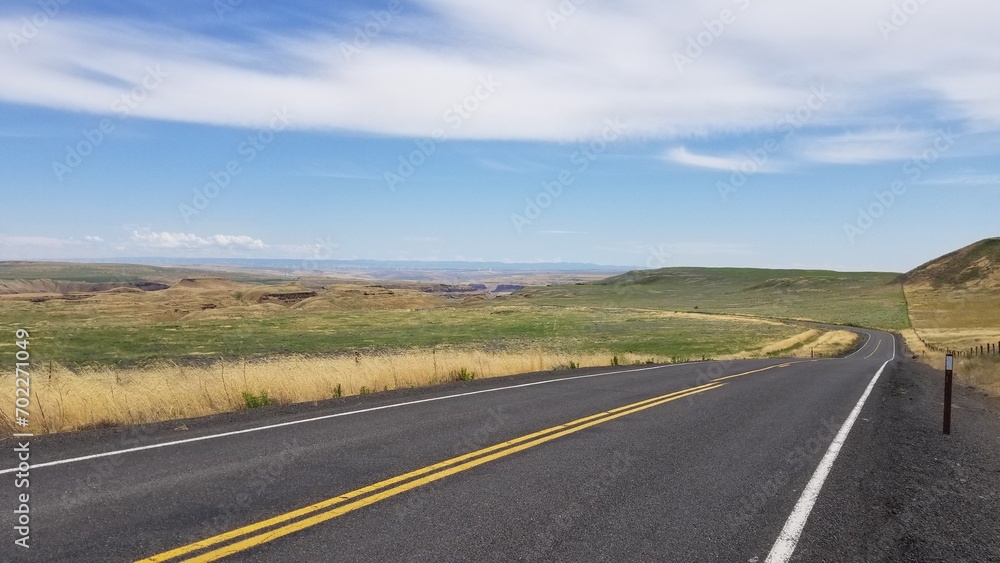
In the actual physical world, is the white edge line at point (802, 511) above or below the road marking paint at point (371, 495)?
above

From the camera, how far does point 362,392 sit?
14172mm

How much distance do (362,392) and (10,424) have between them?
6.48 meters

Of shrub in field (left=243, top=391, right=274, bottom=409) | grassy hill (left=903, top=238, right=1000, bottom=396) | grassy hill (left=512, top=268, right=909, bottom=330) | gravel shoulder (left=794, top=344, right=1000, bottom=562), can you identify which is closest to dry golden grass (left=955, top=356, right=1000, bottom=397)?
grassy hill (left=903, top=238, right=1000, bottom=396)

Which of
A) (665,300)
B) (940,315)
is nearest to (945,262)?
(665,300)

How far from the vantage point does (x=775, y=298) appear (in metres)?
140

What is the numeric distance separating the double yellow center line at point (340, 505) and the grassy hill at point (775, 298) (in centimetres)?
8511

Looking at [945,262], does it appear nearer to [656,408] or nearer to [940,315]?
[940,315]

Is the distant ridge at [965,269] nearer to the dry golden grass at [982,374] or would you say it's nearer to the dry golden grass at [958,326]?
the dry golden grass at [958,326]

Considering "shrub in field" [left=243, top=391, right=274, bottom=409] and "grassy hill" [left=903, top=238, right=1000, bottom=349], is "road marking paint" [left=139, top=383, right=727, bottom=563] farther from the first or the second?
"grassy hill" [left=903, top=238, right=1000, bottom=349]

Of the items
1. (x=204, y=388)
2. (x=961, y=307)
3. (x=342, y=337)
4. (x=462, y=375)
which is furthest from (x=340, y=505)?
(x=961, y=307)

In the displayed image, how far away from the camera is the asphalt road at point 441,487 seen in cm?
502

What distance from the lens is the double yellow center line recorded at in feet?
15.6

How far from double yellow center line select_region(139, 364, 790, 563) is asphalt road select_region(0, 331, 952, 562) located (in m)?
0.02

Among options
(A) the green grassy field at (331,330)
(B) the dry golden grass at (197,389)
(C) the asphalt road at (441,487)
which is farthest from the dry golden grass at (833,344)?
(C) the asphalt road at (441,487)
